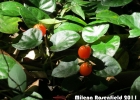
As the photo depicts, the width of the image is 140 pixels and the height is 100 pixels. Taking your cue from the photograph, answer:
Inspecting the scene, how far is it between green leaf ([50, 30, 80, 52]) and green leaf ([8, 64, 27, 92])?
12 cm

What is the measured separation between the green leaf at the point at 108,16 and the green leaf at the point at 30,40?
0.24 meters

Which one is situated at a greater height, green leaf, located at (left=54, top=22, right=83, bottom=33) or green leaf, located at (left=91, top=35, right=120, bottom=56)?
green leaf, located at (left=54, top=22, right=83, bottom=33)

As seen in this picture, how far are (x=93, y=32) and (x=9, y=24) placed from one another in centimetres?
28

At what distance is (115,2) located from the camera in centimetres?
107

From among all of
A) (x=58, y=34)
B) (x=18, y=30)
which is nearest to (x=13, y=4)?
(x=18, y=30)

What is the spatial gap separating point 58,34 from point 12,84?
0.21m

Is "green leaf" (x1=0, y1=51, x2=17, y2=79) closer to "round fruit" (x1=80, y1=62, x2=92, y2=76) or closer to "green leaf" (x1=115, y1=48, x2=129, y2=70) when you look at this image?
"round fruit" (x1=80, y1=62, x2=92, y2=76)

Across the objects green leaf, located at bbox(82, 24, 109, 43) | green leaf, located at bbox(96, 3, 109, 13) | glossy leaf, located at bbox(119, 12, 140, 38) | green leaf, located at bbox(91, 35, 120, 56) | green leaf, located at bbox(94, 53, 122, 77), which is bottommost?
green leaf, located at bbox(94, 53, 122, 77)

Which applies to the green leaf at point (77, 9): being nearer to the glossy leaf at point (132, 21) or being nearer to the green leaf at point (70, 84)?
the glossy leaf at point (132, 21)

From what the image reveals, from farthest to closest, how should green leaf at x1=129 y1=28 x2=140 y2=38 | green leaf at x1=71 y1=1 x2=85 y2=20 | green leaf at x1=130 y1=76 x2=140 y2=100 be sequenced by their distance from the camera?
1. green leaf at x1=71 y1=1 x2=85 y2=20
2. green leaf at x1=129 y1=28 x2=140 y2=38
3. green leaf at x1=130 y1=76 x2=140 y2=100

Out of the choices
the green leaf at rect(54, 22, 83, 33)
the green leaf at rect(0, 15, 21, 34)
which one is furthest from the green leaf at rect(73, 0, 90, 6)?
the green leaf at rect(0, 15, 21, 34)

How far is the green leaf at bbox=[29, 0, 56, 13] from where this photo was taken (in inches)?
43.7

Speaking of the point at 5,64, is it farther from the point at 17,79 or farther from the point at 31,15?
the point at 31,15

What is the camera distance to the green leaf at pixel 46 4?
1.11m
